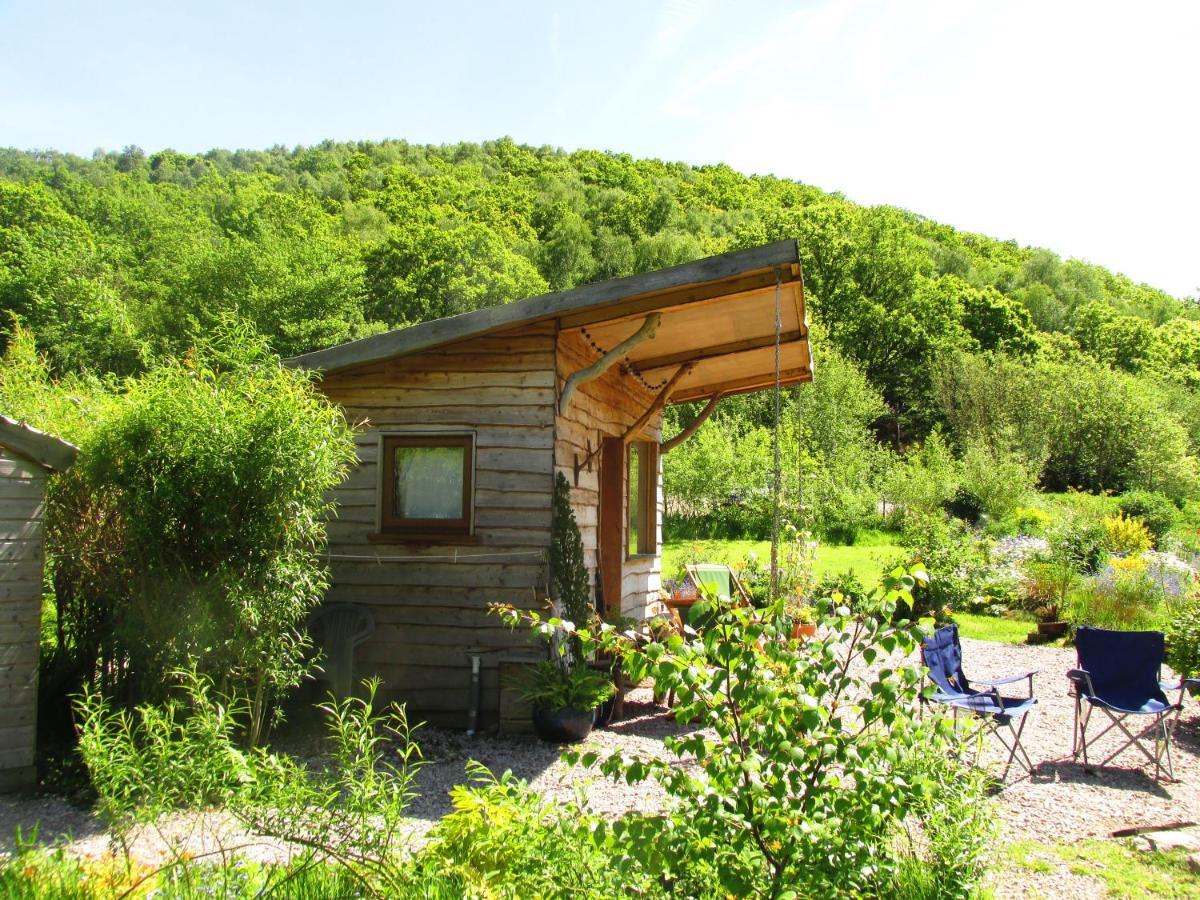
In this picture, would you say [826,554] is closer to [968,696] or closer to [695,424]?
[695,424]

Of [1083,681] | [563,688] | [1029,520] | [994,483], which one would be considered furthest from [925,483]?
[563,688]

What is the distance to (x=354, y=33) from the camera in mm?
7227

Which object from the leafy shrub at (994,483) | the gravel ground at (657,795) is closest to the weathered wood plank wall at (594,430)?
the gravel ground at (657,795)

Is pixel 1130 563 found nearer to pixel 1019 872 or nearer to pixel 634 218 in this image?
pixel 1019 872

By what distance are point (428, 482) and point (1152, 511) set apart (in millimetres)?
21806

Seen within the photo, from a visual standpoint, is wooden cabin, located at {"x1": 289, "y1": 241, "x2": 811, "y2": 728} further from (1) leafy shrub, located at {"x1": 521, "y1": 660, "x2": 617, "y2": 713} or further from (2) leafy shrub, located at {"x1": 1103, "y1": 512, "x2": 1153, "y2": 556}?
(2) leafy shrub, located at {"x1": 1103, "y1": 512, "x2": 1153, "y2": 556}

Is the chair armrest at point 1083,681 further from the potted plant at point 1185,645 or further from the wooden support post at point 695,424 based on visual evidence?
the wooden support post at point 695,424

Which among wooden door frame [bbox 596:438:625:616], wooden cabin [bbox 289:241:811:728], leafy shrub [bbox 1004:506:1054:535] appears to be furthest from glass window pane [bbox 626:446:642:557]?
leafy shrub [bbox 1004:506:1054:535]

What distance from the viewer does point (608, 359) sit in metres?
6.58

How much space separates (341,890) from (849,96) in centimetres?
612

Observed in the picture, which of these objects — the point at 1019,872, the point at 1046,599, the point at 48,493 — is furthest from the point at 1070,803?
the point at 1046,599

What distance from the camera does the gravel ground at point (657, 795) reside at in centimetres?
406

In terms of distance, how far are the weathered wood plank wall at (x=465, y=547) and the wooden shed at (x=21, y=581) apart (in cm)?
230

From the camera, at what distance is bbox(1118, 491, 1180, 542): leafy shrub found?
21516 millimetres
